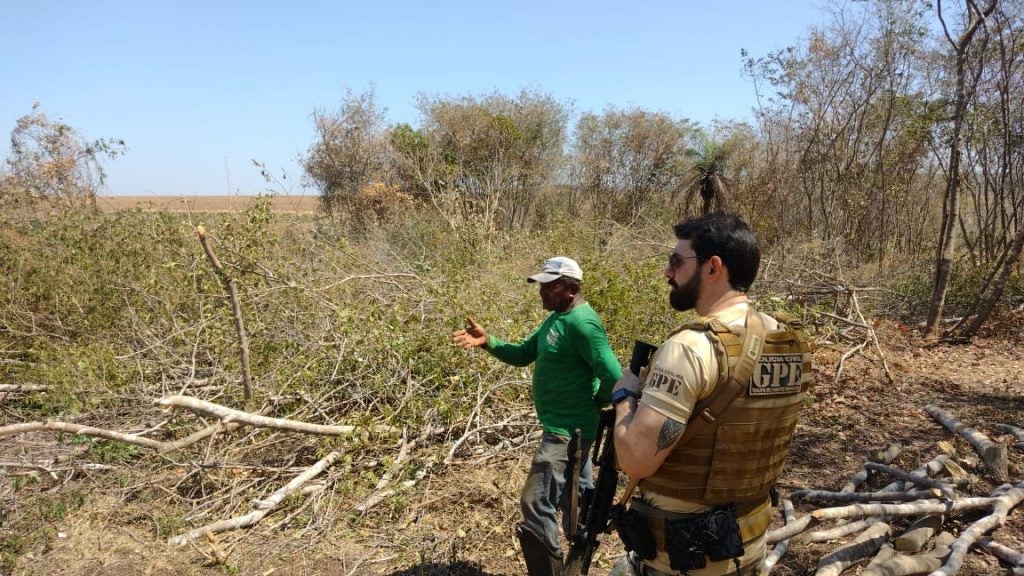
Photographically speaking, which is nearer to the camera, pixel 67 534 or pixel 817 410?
pixel 67 534

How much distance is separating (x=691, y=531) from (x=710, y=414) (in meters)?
0.33

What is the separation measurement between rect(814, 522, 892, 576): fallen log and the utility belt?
1.50 metres

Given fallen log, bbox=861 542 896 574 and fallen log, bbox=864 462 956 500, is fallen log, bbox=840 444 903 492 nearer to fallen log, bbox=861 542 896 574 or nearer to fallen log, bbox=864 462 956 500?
fallen log, bbox=864 462 956 500

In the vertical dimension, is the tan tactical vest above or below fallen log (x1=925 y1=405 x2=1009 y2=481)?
above

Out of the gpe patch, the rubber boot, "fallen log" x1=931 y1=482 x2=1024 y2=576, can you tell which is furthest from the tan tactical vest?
"fallen log" x1=931 y1=482 x2=1024 y2=576

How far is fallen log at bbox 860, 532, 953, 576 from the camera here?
9.53 feet

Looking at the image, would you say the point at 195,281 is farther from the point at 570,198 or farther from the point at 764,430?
the point at 570,198

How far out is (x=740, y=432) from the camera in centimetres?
170

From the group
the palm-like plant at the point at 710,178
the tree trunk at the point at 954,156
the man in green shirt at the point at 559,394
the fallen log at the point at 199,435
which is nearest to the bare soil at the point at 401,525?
the fallen log at the point at 199,435

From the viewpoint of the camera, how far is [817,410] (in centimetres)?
607

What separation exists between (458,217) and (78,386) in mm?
5727

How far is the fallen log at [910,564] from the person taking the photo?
9.53 ft

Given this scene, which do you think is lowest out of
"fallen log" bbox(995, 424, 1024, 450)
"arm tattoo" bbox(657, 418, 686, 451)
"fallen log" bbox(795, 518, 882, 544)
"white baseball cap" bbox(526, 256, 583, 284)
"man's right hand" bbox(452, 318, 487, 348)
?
"fallen log" bbox(995, 424, 1024, 450)

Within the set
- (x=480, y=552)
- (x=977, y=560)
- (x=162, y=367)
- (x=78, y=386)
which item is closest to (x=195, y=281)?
(x=162, y=367)
